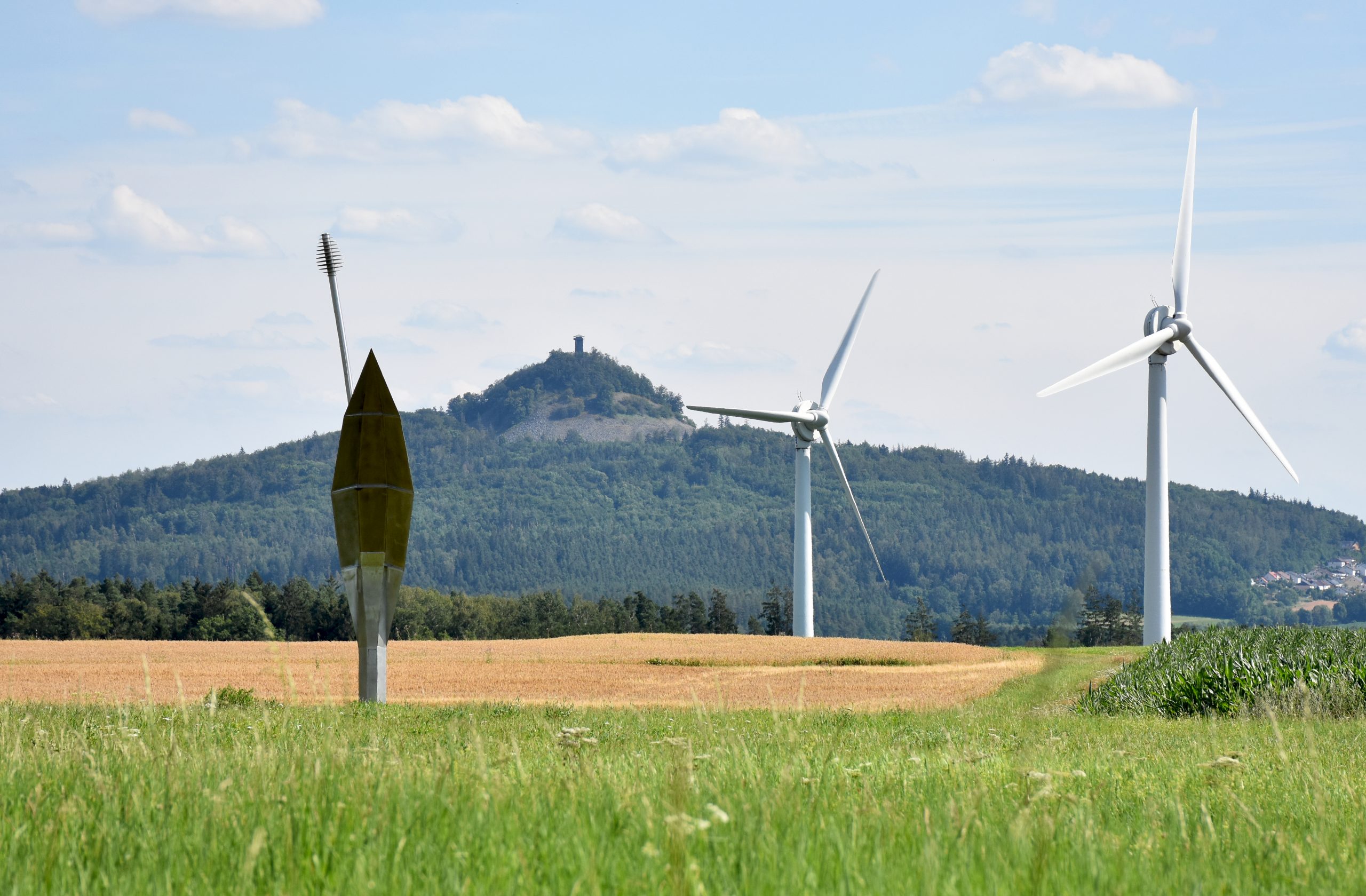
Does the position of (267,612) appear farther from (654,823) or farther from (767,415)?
(654,823)

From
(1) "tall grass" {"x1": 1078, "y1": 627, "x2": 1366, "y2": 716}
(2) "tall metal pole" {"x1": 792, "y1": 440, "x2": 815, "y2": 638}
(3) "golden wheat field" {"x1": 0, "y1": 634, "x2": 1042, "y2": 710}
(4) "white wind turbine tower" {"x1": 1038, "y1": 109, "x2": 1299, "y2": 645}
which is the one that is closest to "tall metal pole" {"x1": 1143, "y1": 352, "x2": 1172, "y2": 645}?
(4) "white wind turbine tower" {"x1": 1038, "y1": 109, "x2": 1299, "y2": 645}

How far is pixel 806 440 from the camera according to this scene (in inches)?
2859

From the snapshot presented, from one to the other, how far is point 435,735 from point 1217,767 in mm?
8458

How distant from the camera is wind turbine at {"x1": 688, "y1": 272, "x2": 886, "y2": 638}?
220 ft

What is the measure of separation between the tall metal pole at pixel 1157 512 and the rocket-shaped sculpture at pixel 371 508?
40753 millimetres

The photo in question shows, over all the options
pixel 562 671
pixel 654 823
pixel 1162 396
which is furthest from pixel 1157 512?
pixel 654 823

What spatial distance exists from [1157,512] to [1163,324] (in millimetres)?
8688

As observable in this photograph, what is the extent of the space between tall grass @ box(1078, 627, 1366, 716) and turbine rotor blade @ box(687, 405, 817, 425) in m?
39.2

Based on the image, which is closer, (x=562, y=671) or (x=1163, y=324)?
(x=562, y=671)

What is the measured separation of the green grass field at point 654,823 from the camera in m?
5.05

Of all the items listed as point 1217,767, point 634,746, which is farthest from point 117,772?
point 1217,767

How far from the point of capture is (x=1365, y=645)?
85.4ft

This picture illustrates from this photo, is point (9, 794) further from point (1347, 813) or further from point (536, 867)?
point (1347, 813)

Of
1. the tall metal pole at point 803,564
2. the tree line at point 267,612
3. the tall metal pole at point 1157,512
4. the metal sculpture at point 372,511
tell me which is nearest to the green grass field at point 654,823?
the metal sculpture at point 372,511
